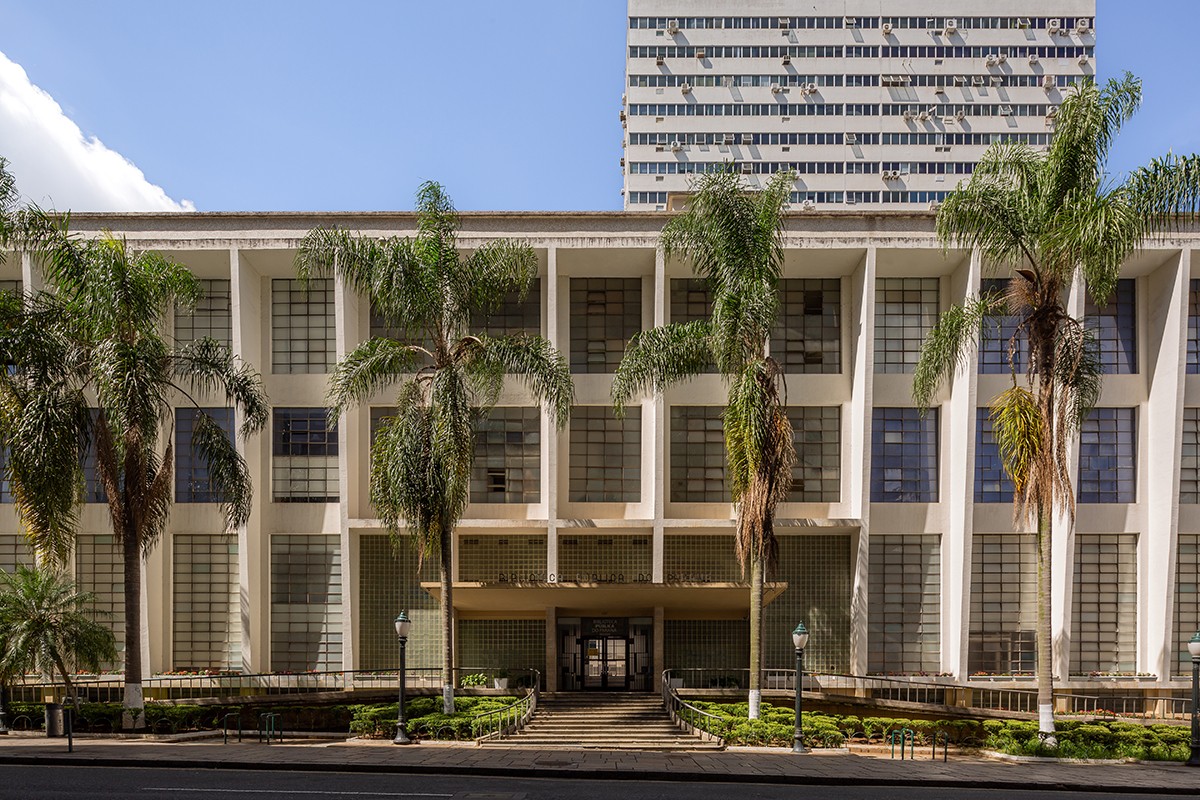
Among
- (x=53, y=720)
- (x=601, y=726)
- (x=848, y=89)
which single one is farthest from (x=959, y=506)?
(x=848, y=89)

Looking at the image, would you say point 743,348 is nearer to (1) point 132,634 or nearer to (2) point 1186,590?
(1) point 132,634

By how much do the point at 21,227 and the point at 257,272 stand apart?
8544 mm

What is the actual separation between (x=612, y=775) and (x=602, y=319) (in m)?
15.6

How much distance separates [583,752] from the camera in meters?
20.4

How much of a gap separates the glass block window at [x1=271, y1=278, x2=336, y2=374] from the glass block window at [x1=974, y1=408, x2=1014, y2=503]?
20.3 m

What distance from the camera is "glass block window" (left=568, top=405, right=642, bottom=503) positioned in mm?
28812

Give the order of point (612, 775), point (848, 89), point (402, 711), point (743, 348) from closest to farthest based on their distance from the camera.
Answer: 1. point (612, 775)
2. point (402, 711)
3. point (743, 348)
4. point (848, 89)

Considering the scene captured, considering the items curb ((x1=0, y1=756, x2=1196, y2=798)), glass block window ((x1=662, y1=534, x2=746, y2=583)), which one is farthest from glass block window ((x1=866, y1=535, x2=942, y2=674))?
curb ((x1=0, y1=756, x2=1196, y2=798))

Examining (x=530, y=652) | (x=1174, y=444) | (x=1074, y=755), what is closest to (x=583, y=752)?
(x=530, y=652)

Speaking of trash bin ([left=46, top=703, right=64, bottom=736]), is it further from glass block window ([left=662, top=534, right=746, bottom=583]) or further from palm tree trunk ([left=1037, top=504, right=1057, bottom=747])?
palm tree trunk ([left=1037, top=504, right=1057, bottom=747])

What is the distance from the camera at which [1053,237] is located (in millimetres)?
20016

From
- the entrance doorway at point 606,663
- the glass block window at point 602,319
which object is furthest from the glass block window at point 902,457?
the entrance doorway at point 606,663

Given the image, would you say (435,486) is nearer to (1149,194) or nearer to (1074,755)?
(1074,755)

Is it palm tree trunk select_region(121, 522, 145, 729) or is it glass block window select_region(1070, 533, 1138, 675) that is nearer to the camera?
palm tree trunk select_region(121, 522, 145, 729)
